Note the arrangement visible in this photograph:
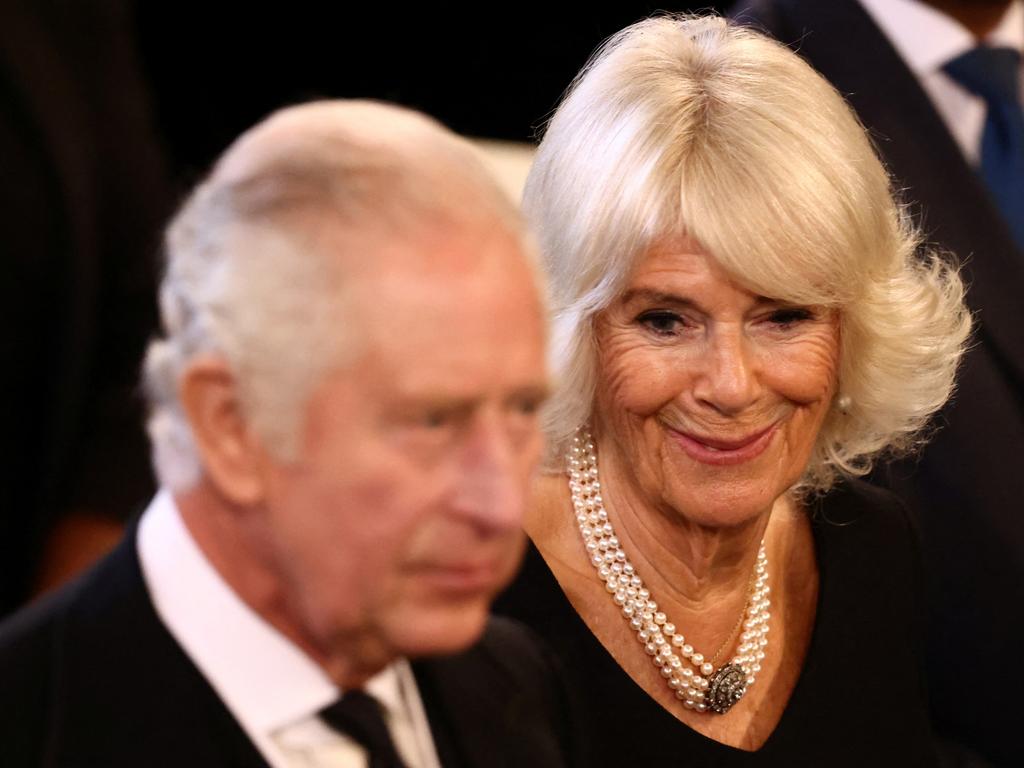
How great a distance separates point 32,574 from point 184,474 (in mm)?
623

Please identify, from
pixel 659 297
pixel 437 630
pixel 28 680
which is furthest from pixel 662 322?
pixel 28 680

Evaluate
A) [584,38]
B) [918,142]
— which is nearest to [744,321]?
[918,142]

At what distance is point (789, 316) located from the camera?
1.61 metres

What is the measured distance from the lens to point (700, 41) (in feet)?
5.43

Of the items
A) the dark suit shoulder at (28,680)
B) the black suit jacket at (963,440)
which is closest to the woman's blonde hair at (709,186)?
the black suit jacket at (963,440)

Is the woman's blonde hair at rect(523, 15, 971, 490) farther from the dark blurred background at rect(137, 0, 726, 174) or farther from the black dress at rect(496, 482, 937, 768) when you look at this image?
the dark blurred background at rect(137, 0, 726, 174)

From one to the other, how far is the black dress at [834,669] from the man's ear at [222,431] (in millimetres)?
707

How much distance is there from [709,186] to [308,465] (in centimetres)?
78

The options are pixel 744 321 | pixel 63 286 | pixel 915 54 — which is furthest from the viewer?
pixel 915 54

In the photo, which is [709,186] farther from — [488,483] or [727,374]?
[488,483]

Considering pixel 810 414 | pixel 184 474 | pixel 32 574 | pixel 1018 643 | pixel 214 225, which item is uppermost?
pixel 214 225

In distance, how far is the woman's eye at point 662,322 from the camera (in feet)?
5.18

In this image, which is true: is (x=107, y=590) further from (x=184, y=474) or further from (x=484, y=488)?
(x=484, y=488)

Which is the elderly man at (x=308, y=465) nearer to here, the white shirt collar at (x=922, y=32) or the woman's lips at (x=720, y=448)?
the woman's lips at (x=720, y=448)
